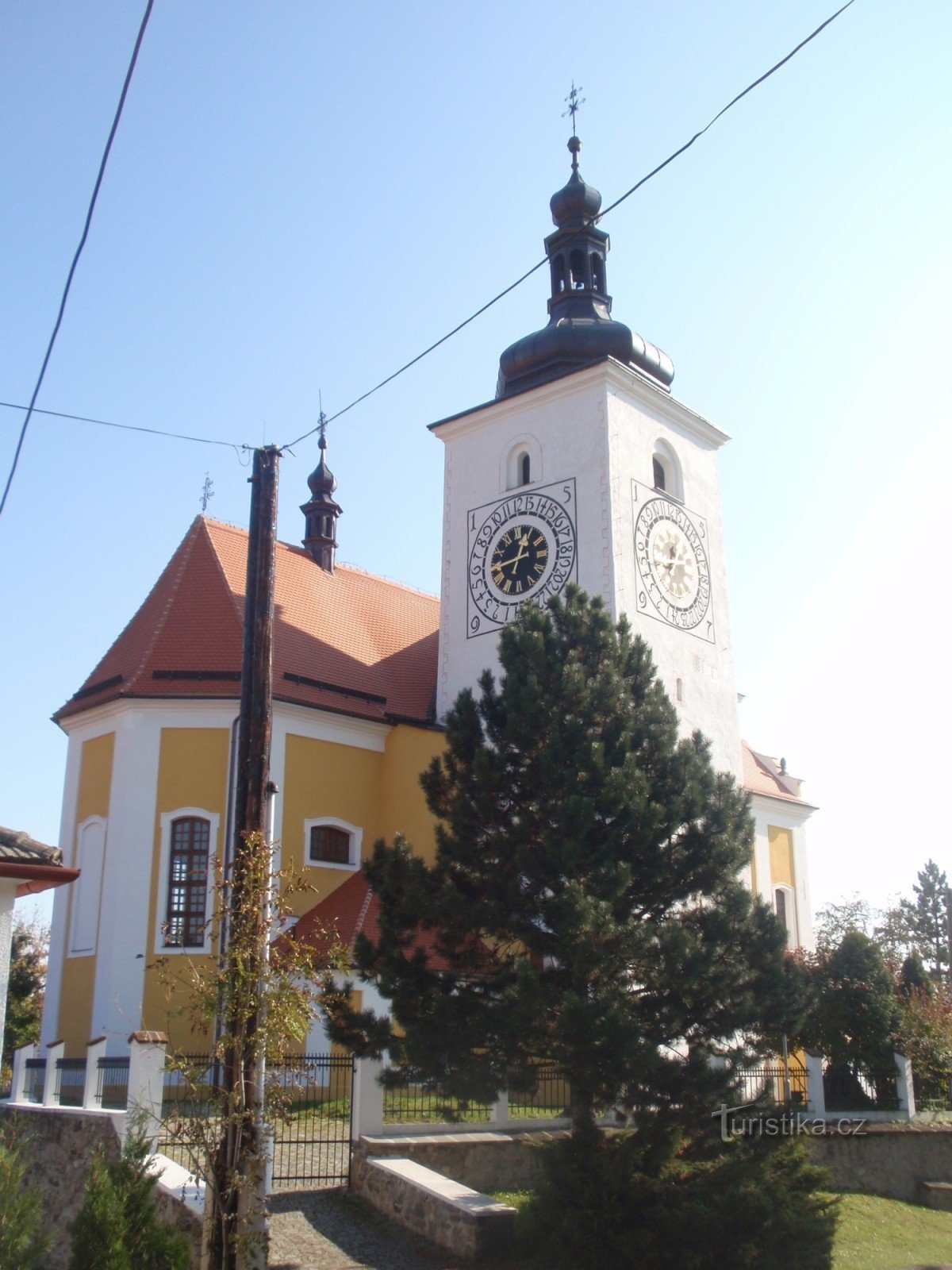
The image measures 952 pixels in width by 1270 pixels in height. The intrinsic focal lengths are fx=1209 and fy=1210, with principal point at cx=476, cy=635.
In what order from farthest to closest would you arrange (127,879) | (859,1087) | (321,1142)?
1. (127,879)
2. (859,1087)
3. (321,1142)

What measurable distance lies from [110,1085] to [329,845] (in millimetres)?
7584

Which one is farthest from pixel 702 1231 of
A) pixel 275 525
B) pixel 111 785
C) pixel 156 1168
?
pixel 111 785

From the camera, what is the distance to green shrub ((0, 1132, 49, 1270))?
8.07 m

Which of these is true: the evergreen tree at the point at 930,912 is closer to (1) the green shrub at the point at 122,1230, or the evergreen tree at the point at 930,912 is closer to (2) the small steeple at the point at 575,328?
(2) the small steeple at the point at 575,328

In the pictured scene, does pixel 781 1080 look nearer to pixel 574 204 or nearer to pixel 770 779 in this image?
pixel 770 779

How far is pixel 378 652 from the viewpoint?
2470cm

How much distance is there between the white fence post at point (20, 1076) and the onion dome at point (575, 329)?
1503 centimetres

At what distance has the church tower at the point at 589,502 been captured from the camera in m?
22.4

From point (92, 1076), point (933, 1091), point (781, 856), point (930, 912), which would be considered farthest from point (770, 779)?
point (930, 912)

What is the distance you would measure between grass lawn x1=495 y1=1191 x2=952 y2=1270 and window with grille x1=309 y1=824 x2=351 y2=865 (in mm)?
8830

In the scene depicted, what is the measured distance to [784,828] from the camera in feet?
92.5

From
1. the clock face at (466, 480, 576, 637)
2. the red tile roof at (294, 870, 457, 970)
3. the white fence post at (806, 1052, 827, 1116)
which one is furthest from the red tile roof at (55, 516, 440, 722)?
the white fence post at (806, 1052, 827, 1116)

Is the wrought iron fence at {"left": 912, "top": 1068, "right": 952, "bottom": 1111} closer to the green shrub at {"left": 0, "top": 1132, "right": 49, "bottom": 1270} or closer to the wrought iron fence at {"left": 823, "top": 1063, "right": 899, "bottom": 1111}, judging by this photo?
the wrought iron fence at {"left": 823, "top": 1063, "right": 899, "bottom": 1111}

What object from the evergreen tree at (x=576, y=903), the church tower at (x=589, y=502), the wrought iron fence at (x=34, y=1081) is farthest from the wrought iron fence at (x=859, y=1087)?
the wrought iron fence at (x=34, y=1081)
